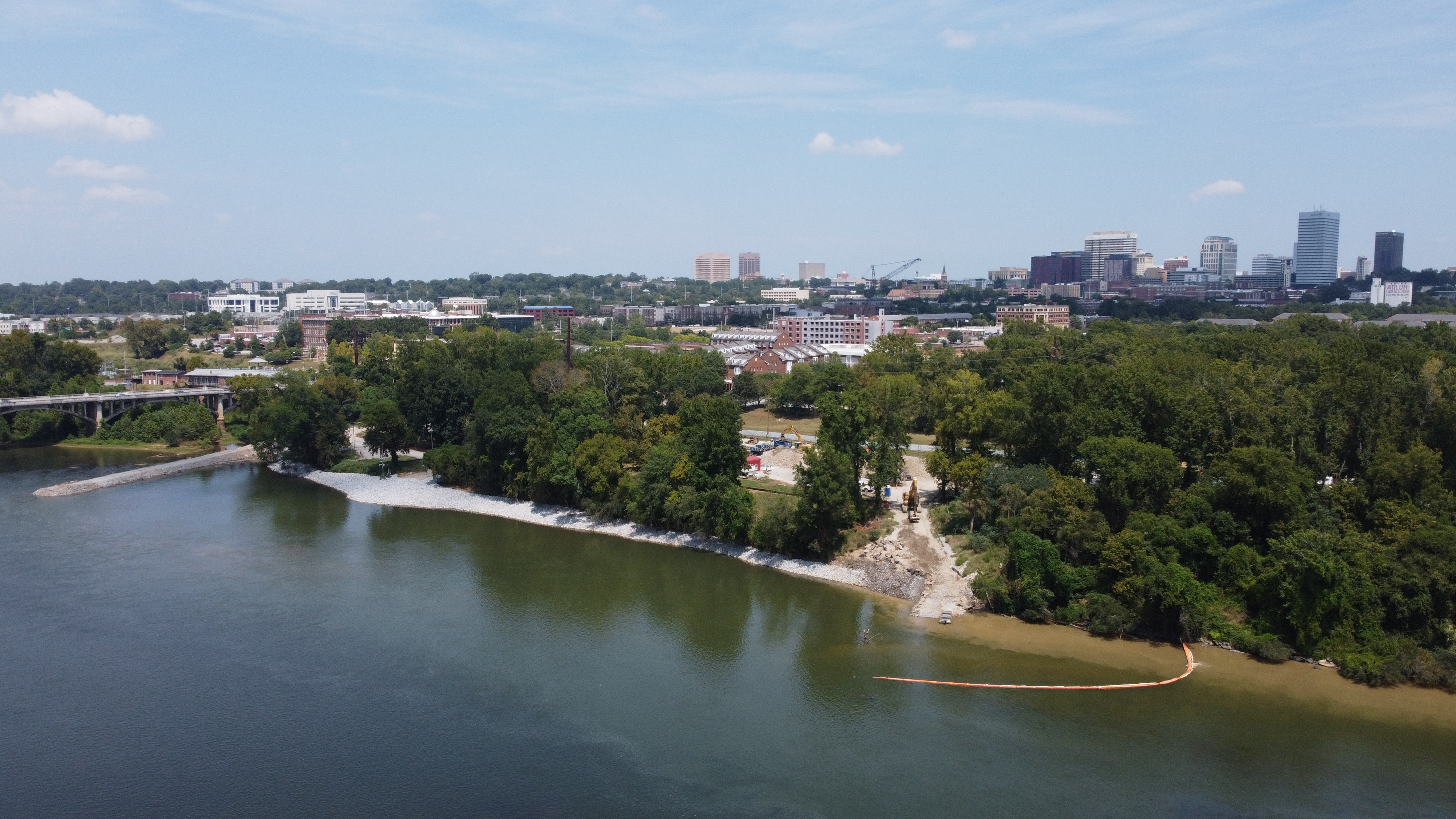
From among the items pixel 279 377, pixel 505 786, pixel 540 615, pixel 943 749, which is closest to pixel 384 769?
pixel 505 786

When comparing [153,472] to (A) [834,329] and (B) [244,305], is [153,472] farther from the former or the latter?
(B) [244,305]

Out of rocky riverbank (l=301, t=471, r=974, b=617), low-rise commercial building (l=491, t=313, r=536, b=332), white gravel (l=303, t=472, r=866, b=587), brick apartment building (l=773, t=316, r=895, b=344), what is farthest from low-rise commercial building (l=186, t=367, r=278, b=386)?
brick apartment building (l=773, t=316, r=895, b=344)

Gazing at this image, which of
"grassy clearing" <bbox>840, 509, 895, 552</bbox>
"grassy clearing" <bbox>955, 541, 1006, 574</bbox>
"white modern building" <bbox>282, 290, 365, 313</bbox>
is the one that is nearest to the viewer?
"grassy clearing" <bbox>955, 541, 1006, 574</bbox>

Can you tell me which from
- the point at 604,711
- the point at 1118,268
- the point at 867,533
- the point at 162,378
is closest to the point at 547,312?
the point at 162,378

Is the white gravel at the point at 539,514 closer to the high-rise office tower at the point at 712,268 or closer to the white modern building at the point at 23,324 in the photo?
the white modern building at the point at 23,324

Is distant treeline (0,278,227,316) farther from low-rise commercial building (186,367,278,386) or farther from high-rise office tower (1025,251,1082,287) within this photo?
high-rise office tower (1025,251,1082,287)

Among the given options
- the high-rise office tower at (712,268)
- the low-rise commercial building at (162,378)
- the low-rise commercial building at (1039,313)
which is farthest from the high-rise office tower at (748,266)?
the low-rise commercial building at (162,378)
